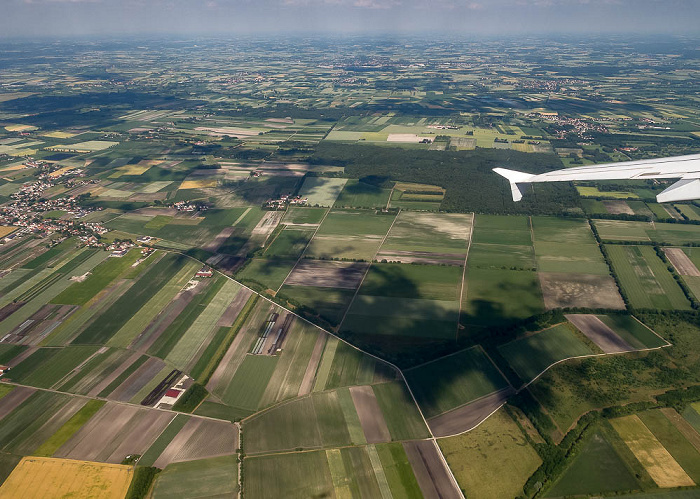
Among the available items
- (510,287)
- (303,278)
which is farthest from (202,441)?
(510,287)

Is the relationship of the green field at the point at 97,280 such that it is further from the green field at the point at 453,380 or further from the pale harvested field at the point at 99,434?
the green field at the point at 453,380

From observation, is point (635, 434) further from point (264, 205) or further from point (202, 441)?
point (264, 205)

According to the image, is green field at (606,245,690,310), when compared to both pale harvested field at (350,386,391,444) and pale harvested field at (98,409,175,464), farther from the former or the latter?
pale harvested field at (98,409,175,464)

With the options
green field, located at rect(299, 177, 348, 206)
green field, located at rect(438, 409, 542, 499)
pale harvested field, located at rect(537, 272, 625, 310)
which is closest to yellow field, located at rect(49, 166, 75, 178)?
green field, located at rect(299, 177, 348, 206)

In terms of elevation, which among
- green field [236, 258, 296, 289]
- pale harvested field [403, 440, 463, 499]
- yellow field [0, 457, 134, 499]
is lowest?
green field [236, 258, 296, 289]

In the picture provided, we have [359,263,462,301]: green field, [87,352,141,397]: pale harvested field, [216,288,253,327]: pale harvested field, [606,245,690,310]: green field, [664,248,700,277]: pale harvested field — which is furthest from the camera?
[664,248,700,277]: pale harvested field

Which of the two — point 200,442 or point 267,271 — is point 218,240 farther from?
point 200,442
